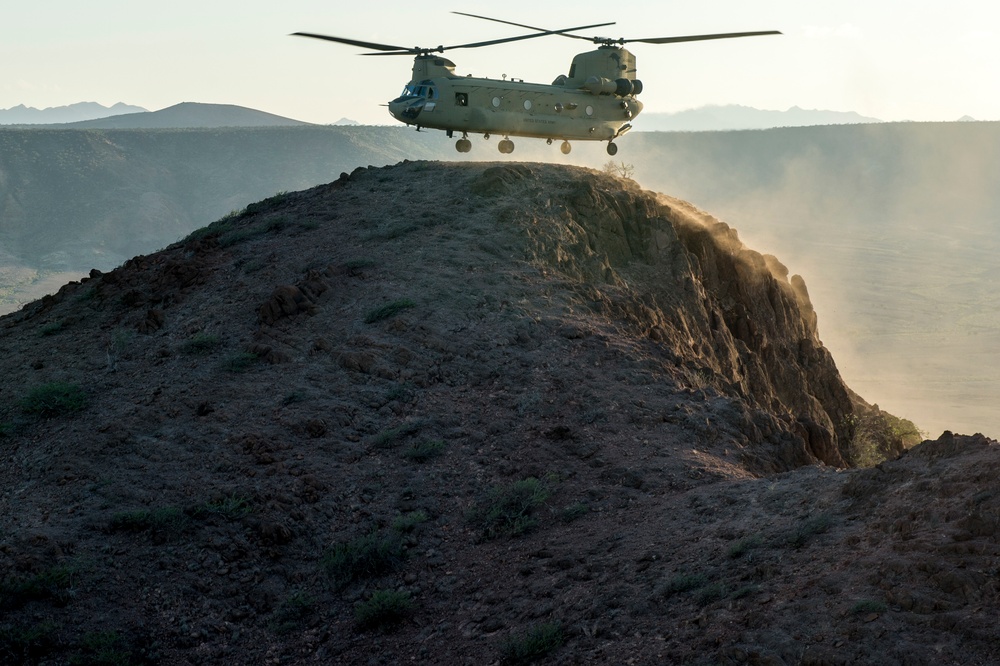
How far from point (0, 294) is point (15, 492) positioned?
86094mm

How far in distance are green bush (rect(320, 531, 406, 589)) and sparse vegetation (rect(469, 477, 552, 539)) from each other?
1274 millimetres

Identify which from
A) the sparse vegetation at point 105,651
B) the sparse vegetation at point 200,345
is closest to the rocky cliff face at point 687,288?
the sparse vegetation at point 200,345

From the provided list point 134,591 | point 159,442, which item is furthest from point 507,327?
point 134,591

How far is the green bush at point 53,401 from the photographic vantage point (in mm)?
16359

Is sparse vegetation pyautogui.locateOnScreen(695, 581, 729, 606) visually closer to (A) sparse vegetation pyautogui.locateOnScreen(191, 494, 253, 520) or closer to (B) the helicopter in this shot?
(A) sparse vegetation pyautogui.locateOnScreen(191, 494, 253, 520)

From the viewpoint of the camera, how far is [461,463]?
14961 mm

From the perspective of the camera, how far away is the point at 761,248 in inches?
3765

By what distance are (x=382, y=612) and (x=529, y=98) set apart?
19518 millimetres

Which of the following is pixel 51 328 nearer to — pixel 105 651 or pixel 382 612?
→ pixel 105 651

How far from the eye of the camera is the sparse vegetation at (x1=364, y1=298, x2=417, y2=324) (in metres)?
18.7

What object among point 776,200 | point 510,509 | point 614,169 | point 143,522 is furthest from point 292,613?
point 776,200

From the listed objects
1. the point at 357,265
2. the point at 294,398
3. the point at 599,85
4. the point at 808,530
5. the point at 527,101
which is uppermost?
the point at 599,85

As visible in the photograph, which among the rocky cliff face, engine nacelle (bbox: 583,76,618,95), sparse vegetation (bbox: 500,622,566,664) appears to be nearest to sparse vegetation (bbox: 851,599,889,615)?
sparse vegetation (bbox: 500,622,566,664)

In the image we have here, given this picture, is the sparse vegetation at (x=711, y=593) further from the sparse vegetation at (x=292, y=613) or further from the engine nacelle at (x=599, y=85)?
the engine nacelle at (x=599, y=85)
